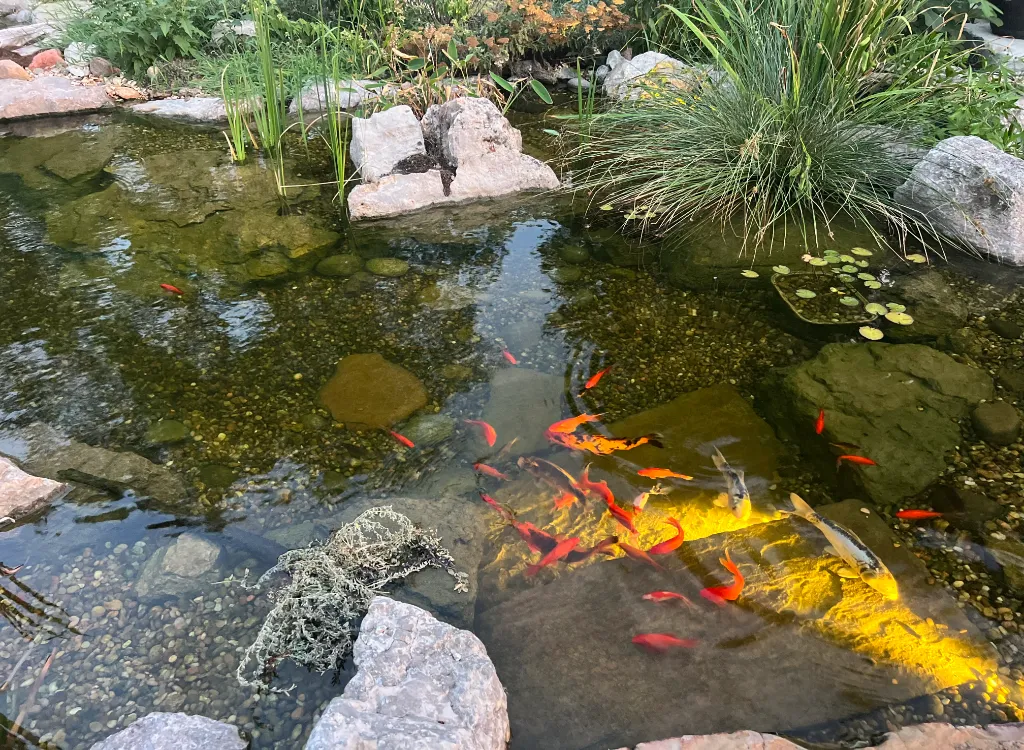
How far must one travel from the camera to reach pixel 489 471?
2.59 metres

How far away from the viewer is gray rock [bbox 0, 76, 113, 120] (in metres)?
6.25

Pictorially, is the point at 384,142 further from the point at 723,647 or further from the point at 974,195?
the point at 723,647

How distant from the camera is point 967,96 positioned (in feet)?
13.9

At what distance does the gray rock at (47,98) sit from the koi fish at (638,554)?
6.92 meters

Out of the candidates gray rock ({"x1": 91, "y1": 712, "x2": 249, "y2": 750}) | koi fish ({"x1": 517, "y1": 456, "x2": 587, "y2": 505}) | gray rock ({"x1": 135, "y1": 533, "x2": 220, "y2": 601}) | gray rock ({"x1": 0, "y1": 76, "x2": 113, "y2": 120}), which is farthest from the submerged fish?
gray rock ({"x1": 0, "y1": 76, "x2": 113, "y2": 120})

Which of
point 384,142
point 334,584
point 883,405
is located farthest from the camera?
point 384,142

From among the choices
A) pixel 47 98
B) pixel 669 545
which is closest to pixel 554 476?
pixel 669 545

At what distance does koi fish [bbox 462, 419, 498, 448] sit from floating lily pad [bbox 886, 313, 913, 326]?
6.80 feet

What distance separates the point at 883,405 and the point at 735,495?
34.7 inches

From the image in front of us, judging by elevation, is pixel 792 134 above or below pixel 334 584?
above

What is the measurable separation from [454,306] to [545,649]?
1997 millimetres

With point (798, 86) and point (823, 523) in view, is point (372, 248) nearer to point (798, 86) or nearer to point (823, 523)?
point (798, 86)

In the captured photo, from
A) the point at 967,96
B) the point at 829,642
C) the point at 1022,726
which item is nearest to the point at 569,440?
the point at 829,642

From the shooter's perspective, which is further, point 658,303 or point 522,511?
point 658,303
